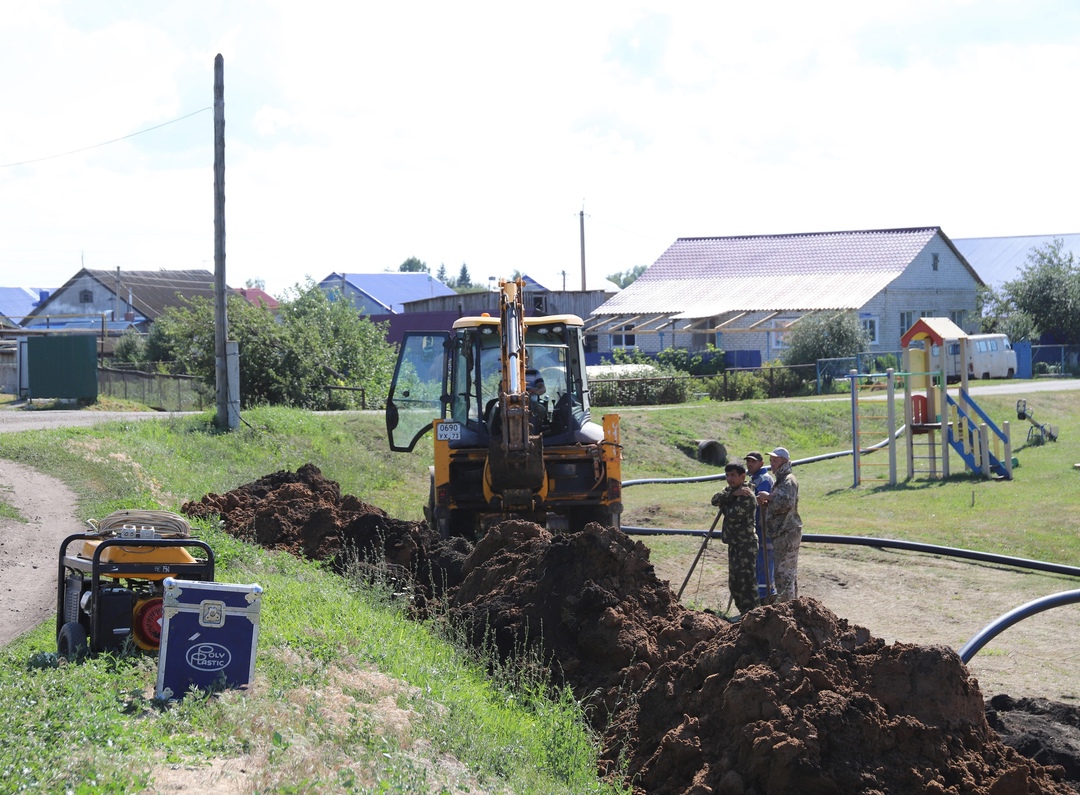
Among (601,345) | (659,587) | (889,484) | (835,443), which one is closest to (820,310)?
(601,345)

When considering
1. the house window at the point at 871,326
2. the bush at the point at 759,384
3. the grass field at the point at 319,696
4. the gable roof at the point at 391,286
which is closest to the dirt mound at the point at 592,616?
the grass field at the point at 319,696

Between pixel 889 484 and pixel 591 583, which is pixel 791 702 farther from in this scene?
pixel 889 484

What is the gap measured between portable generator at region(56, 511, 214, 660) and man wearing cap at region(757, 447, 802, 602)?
5255mm

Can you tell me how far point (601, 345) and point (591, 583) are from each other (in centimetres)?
4421

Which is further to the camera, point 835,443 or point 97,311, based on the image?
point 97,311

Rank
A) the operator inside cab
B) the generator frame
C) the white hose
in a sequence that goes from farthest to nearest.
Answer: the operator inside cab, the white hose, the generator frame

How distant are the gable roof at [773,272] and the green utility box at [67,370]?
25.8m

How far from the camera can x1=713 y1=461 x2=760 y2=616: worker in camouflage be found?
9.72 metres

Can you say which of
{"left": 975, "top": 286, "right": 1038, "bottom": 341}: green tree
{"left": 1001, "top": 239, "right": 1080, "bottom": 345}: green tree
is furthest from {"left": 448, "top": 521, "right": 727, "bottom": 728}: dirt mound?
{"left": 1001, "top": 239, "right": 1080, "bottom": 345}: green tree

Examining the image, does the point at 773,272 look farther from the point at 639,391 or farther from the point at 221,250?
the point at 221,250

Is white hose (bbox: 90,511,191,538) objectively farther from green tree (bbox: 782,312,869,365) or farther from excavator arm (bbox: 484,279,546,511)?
green tree (bbox: 782,312,869,365)

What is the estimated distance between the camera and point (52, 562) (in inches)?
447

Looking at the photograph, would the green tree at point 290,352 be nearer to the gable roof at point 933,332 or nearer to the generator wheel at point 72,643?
the gable roof at point 933,332

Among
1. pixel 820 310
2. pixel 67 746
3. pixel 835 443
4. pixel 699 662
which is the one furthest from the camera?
pixel 820 310
